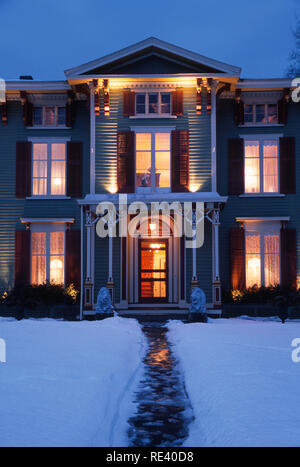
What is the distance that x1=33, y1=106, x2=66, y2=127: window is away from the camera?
18.8 metres

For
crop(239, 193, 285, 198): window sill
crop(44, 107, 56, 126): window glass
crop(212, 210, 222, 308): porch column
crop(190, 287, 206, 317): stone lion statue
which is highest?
crop(44, 107, 56, 126): window glass

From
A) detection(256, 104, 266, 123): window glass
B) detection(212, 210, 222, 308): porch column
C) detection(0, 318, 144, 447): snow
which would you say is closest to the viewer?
detection(0, 318, 144, 447): snow

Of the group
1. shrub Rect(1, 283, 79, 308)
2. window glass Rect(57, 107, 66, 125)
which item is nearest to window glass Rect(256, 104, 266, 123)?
window glass Rect(57, 107, 66, 125)

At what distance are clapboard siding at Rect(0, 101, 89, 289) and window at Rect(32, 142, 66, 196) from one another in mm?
371

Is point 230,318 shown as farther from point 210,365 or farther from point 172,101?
point 210,365

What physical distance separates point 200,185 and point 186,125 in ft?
6.95

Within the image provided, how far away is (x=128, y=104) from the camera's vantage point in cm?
1780

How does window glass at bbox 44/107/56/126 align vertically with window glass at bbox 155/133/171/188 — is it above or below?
above

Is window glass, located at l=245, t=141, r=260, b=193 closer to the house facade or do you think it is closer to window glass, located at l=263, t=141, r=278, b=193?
the house facade

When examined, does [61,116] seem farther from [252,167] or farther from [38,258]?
[252,167]

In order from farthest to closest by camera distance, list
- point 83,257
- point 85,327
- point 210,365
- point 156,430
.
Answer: point 83,257
point 85,327
point 210,365
point 156,430

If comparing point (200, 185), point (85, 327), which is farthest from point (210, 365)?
point (200, 185)

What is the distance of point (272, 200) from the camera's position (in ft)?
60.1

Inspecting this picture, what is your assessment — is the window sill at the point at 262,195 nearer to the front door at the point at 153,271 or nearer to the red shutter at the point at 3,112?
the front door at the point at 153,271
